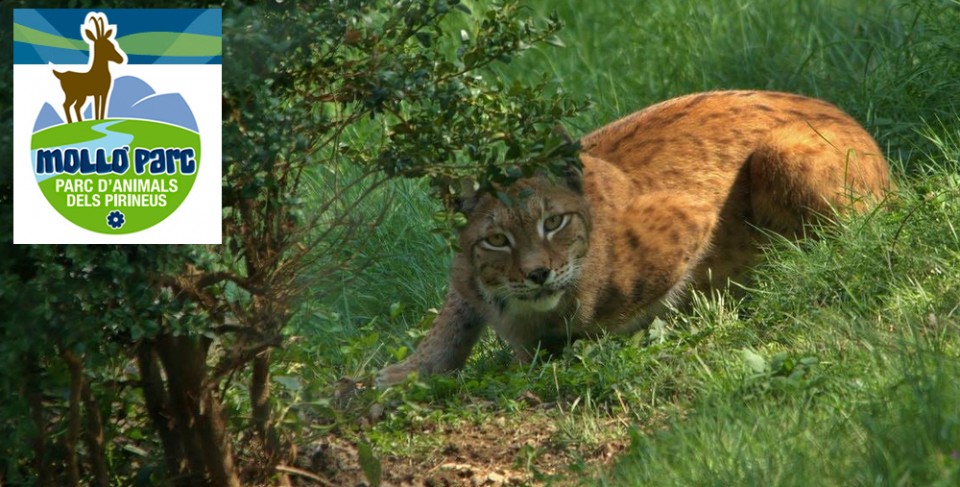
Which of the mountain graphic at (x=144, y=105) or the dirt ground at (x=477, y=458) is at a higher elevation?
the mountain graphic at (x=144, y=105)

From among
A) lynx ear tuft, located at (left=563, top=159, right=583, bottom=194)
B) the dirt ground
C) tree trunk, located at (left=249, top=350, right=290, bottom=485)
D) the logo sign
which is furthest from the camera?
lynx ear tuft, located at (left=563, top=159, right=583, bottom=194)

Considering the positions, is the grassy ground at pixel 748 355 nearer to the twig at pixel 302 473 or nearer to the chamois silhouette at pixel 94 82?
the twig at pixel 302 473

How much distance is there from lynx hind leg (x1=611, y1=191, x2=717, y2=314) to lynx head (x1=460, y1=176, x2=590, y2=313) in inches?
12.9

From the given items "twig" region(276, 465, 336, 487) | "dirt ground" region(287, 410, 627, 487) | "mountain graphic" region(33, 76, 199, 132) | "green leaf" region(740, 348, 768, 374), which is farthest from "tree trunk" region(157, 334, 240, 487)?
"green leaf" region(740, 348, 768, 374)

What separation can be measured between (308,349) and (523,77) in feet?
11.6

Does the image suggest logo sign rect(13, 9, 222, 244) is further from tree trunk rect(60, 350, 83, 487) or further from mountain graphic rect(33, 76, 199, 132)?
tree trunk rect(60, 350, 83, 487)

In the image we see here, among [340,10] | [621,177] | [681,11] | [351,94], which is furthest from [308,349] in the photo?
[681,11]

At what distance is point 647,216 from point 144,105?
3076mm

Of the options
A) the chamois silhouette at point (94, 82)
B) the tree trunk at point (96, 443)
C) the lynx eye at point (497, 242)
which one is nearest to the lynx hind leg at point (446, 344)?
the lynx eye at point (497, 242)

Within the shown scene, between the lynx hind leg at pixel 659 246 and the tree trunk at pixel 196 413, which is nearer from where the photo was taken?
the tree trunk at pixel 196 413

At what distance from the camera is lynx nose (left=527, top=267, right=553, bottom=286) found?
19.9ft

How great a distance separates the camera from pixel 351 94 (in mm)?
4574

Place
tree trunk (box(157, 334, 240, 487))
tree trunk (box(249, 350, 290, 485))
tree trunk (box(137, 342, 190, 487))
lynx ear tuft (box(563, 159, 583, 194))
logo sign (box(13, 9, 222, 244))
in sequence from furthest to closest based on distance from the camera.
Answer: lynx ear tuft (box(563, 159, 583, 194))
tree trunk (box(249, 350, 290, 485))
tree trunk (box(137, 342, 190, 487))
tree trunk (box(157, 334, 240, 487))
logo sign (box(13, 9, 222, 244))

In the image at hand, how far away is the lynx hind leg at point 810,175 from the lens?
6559mm
